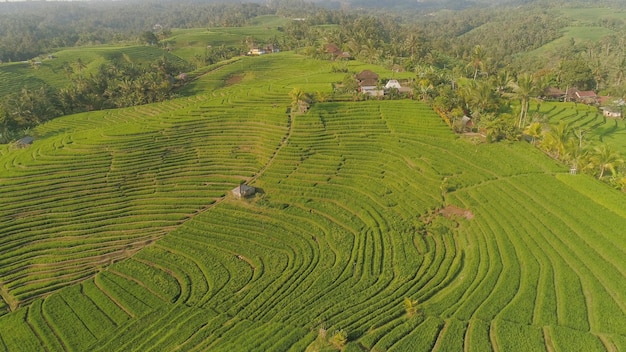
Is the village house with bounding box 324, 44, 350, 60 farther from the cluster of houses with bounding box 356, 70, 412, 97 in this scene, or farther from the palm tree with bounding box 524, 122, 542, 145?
the palm tree with bounding box 524, 122, 542, 145

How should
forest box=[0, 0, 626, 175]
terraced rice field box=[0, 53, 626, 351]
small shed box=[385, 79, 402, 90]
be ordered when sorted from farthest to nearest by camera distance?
small shed box=[385, 79, 402, 90], forest box=[0, 0, 626, 175], terraced rice field box=[0, 53, 626, 351]

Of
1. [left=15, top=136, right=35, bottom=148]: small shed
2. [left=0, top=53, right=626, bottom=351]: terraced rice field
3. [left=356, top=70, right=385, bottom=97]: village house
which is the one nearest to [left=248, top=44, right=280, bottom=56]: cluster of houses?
[left=356, top=70, right=385, bottom=97]: village house

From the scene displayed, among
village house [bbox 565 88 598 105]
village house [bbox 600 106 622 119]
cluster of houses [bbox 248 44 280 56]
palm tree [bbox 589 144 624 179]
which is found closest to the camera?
palm tree [bbox 589 144 624 179]

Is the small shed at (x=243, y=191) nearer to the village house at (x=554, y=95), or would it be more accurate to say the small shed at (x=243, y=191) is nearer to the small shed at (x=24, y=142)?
the small shed at (x=24, y=142)

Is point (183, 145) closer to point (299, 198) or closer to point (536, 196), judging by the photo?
point (299, 198)

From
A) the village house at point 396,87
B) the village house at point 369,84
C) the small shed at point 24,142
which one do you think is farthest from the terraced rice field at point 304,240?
the village house at point 396,87
